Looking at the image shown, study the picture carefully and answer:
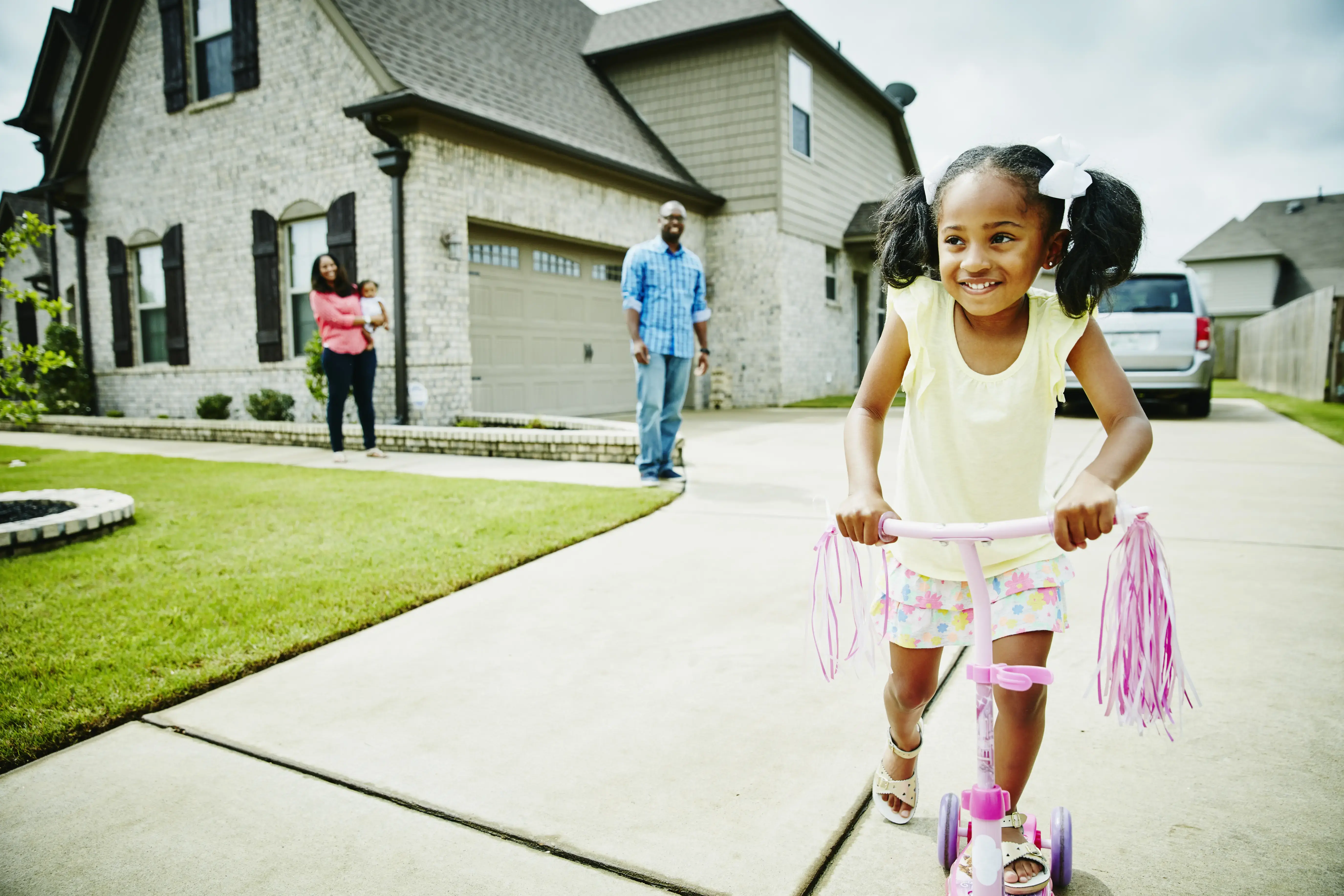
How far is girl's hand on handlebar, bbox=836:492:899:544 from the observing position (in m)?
1.39

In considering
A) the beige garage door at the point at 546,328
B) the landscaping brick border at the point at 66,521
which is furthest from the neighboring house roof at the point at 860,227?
the landscaping brick border at the point at 66,521

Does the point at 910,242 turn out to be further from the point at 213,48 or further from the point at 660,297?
the point at 213,48

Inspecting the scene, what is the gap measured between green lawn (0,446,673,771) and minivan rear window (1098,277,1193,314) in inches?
302

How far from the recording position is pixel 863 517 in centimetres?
139

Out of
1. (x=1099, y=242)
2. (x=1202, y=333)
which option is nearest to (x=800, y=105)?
(x=1202, y=333)

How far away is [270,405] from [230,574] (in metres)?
7.55

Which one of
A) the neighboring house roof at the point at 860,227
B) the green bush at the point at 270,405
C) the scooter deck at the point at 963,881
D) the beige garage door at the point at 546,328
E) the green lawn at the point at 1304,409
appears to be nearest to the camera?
the scooter deck at the point at 963,881

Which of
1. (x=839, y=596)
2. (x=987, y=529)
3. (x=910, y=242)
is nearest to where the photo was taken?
(x=987, y=529)

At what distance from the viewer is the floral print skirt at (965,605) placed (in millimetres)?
1566

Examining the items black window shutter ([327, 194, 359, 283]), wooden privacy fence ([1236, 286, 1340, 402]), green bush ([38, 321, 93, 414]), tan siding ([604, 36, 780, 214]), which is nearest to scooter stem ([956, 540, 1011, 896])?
black window shutter ([327, 194, 359, 283])

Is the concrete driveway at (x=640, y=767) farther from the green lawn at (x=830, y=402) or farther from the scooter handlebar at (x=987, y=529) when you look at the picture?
the green lawn at (x=830, y=402)

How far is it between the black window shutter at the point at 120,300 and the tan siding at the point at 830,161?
1043 centimetres

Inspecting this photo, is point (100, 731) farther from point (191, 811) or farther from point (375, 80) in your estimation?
point (375, 80)

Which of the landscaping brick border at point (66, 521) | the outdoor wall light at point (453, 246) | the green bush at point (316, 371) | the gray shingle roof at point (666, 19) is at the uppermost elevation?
the gray shingle roof at point (666, 19)
